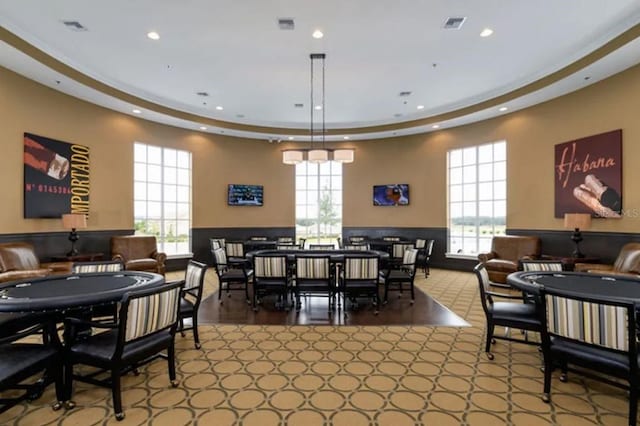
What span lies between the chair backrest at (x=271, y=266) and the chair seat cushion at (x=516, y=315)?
109 inches

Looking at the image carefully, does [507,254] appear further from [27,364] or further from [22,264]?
[22,264]

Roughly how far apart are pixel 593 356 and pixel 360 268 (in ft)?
9.32

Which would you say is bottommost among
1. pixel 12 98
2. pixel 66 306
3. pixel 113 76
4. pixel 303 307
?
pixel 303 307

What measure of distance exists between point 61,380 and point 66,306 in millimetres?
619

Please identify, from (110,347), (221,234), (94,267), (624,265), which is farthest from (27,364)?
(221,234)

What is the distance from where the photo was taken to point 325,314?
507 centimetres

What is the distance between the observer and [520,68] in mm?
6227

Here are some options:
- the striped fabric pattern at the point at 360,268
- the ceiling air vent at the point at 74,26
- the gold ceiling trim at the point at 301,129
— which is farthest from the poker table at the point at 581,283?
the ceiling air vent at the point at 74,26

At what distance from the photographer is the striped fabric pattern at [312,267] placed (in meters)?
4.91

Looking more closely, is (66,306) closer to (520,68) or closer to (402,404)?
(402,404)

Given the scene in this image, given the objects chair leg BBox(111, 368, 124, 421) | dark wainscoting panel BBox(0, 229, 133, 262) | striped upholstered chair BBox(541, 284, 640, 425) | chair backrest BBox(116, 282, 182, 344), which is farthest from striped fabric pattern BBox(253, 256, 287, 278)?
dark wainscoting panel BBox(0, 229, 133, 262)

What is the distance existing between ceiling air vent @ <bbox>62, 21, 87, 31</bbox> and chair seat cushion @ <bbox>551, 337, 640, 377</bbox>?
22.2 ft

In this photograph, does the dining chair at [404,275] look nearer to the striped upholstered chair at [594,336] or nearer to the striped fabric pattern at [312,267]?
the striped fabric pattern at [312,267]

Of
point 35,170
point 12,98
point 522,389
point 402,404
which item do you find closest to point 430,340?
point 522,389
